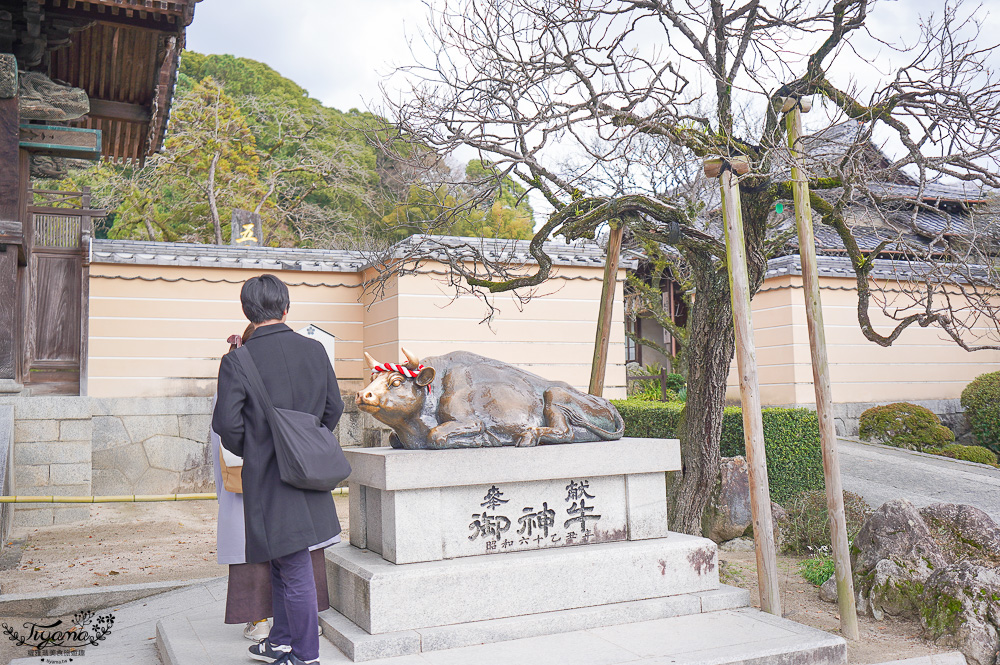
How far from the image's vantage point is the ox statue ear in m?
4.58

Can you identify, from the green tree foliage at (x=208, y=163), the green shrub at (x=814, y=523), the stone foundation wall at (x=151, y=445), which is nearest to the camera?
the green shrub at (x=814, y=523)

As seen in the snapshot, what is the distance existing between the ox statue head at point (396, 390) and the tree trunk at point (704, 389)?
9.44 feet

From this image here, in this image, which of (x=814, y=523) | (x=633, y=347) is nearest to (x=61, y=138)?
(x=814, y=523)

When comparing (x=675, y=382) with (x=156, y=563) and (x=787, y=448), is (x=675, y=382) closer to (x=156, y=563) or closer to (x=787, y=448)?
(x=787, y=448)

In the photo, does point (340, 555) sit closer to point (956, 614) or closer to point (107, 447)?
point (956, 614)

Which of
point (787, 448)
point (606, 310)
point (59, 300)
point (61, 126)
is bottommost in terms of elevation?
point (787, 448)

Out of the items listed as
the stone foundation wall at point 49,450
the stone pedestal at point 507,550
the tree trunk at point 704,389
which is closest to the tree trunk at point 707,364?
the tree trunk at point 704,389

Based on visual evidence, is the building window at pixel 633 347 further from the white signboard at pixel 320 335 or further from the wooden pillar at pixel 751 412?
the wooden pillar at pixel 751 412

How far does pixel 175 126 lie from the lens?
→ 743 inches

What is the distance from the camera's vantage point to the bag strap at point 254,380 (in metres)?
3.45

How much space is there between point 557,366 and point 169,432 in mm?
5794

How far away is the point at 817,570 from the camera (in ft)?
20.4

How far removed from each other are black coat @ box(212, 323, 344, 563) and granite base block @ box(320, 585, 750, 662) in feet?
2.27

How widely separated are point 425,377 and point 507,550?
3.76ft
